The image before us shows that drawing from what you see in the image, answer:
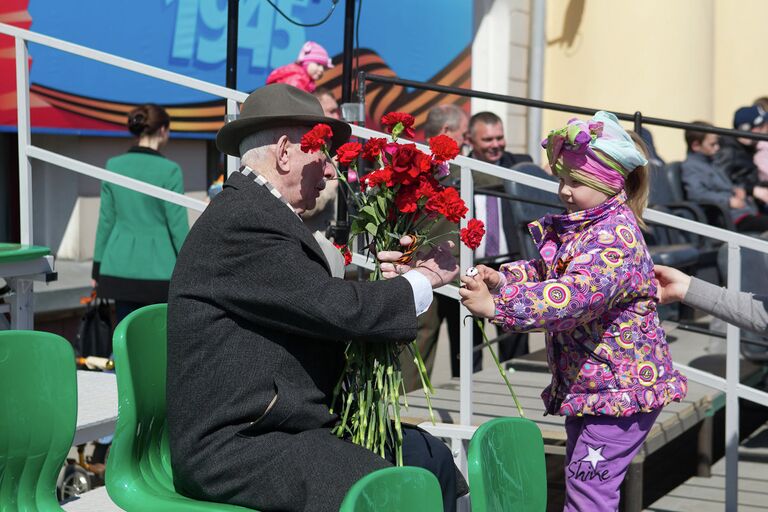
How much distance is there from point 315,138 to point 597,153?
2.98ft

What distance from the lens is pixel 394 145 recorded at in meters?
2.88

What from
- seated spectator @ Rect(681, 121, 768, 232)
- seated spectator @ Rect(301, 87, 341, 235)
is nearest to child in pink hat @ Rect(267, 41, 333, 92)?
seated spectator @ Rect(301, 87, 341, 235)

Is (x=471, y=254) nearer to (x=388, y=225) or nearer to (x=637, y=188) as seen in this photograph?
(x=637, y=188)

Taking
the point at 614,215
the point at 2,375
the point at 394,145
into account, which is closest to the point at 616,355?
the point at 614,215

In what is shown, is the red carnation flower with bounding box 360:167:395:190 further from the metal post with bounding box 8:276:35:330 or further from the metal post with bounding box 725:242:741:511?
the metal post with bounding box 8:276:35:330

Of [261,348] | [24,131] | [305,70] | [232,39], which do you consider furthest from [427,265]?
[305,70]

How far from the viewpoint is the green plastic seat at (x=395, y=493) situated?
1.82 metres

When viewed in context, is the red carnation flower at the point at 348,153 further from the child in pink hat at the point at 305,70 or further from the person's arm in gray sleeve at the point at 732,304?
the child in pink hat at the point at 305,70

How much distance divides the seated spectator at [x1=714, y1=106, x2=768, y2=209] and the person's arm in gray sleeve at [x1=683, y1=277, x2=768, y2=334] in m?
5.34

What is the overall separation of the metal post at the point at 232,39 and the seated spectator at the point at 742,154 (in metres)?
5.19

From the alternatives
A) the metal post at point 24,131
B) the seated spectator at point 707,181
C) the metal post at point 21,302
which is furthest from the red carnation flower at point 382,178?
the seated spectator at point 707,181

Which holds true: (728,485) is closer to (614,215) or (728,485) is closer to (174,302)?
(614,215)

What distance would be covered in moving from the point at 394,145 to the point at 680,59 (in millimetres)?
10122

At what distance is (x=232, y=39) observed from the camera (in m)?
4.59
